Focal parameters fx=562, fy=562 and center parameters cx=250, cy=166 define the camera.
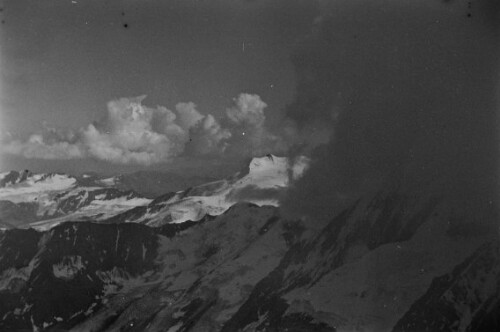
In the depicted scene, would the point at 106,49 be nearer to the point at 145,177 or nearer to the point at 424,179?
the point at 145,177

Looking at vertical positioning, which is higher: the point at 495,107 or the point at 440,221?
the point at 495,107

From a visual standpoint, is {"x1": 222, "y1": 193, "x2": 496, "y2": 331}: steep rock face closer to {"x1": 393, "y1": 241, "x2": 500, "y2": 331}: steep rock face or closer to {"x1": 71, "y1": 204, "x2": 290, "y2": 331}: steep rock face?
{"x1": 393, "y1": 241, "x2": 500, "y2": 331}: steep rock face

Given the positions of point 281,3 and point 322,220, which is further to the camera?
point 322,220

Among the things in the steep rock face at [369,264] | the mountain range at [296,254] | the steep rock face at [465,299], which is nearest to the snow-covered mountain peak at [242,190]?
the mountain range at [296,254]

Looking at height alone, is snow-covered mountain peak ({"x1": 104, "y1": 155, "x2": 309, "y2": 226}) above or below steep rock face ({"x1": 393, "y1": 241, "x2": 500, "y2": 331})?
above

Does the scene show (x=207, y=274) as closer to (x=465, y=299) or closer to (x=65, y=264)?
(x=465, y=299)

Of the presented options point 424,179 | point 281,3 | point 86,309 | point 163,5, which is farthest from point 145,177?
point 86,309

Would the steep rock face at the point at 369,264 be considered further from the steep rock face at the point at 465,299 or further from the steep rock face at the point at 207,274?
the steep rock face at the point at 207,274

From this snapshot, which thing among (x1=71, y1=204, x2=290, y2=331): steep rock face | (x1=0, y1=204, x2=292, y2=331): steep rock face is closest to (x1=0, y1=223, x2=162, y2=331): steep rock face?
(x1=0, y1=204, x2=292, y2=331): steep rock face

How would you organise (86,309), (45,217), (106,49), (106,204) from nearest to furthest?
(106,49), (106,204), (45,217), (86,309)
